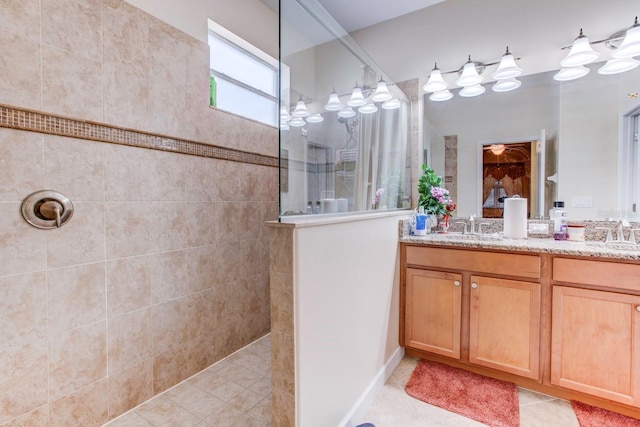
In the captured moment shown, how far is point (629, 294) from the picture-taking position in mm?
1550

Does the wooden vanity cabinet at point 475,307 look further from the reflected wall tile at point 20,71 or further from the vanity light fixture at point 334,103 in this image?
the reflected wall tile at point 20,71

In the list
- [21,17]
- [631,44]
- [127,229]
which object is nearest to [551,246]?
[631,44]

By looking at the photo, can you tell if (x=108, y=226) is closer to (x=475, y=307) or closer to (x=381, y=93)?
(x=381, y=93)

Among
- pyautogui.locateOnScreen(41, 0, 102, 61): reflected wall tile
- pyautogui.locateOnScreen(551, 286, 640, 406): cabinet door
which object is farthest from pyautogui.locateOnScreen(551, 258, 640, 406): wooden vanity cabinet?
pyautogui.locateOnScreen(41, 0, 102, 61): reflected wall tile

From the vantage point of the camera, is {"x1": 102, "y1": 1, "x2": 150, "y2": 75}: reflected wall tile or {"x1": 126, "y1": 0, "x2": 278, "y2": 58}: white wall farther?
{"x1": 126, "y1": 0, "x2": 278, "y2": 58}: white wall

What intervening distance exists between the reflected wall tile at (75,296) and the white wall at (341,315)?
1.12 m

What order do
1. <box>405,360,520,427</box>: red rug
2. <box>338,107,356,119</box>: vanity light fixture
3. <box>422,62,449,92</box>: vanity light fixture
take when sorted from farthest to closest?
<box>422,62,449,92</box>: vanity light fixture
<box>338,107,356,119</box>: vanity light fixture
<box>405,360,520,427</box>: red rug

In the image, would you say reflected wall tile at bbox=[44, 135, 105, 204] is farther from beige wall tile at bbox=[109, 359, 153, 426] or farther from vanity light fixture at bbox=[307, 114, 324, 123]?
vanity light fixture at bbox=[307, 114, 324, 123]

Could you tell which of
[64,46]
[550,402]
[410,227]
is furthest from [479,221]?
[64,46]

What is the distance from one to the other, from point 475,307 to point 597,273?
642 mm

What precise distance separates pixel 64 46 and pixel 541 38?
115 inches

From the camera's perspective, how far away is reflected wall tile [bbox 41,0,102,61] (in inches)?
54.7

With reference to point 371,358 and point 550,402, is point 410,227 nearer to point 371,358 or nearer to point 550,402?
point 371,358

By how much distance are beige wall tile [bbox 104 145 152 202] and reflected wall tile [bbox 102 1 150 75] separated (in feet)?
1.47
